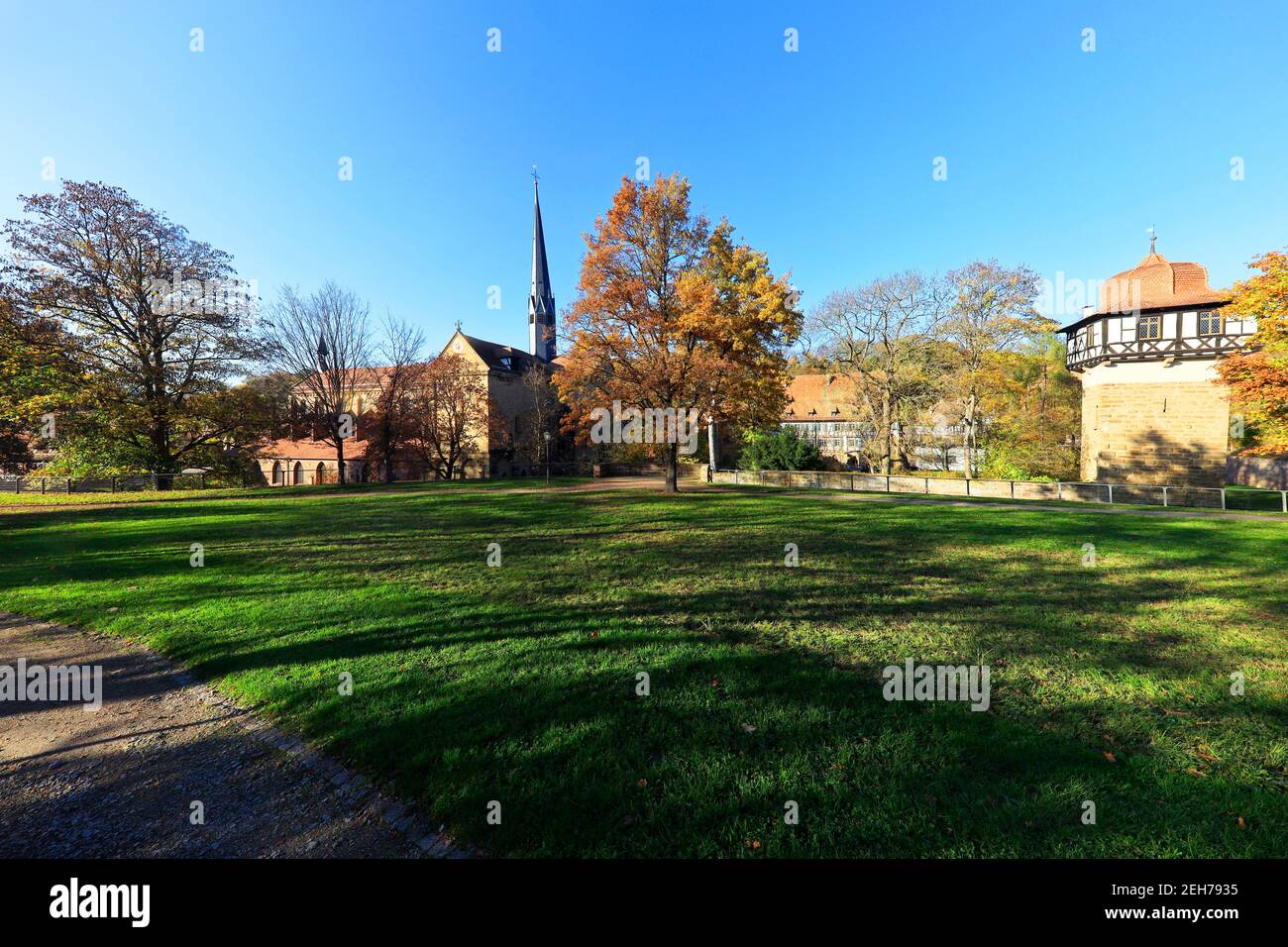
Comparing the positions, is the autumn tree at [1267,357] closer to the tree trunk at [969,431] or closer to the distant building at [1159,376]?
the tree trunk at [969,431]

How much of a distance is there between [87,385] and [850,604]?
34370 mm

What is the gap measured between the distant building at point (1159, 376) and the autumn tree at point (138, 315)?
52.2 m

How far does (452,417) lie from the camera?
41875 millimetres

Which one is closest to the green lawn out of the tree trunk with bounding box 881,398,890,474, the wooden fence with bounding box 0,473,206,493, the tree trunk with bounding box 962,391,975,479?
the tree trunk with bounding box 962,391,975,479

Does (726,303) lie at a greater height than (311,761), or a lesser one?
greater

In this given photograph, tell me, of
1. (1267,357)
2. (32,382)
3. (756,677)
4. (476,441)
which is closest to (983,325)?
(1267,357)

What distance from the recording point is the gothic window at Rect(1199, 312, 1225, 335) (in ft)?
91.4

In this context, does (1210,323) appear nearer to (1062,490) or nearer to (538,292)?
(1062,490)

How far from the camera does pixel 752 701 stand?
4383 mm

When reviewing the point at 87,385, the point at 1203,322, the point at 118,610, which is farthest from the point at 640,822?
the point at 1203,322

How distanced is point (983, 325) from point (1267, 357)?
496 inches

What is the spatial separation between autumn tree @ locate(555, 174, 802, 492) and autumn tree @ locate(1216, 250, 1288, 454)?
52.8ft

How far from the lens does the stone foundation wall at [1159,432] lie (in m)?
28.6
